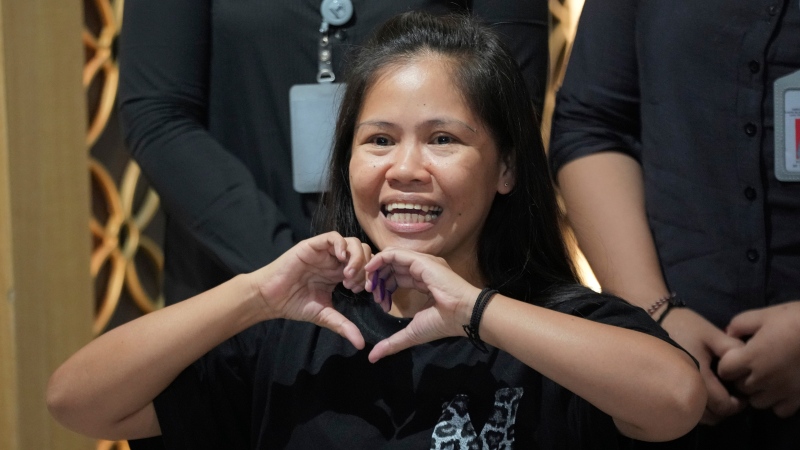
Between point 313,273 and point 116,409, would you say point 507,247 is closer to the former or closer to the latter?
point 313,273

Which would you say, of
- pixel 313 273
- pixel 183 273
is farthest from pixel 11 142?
pixel 313 273

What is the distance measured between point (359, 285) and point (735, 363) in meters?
0.53

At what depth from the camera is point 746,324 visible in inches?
57.1

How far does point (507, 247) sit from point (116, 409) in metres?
0.60

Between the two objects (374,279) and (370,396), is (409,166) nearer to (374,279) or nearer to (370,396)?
(374,279)

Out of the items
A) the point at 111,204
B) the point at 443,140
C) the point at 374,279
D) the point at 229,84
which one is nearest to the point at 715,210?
the point at 443,140

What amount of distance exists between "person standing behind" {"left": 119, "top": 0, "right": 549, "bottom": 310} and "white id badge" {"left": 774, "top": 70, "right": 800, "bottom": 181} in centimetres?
36

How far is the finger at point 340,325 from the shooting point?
135 centimetres

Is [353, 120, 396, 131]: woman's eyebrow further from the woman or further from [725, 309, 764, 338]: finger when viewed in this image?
[725, 309, 764, 338]: finger

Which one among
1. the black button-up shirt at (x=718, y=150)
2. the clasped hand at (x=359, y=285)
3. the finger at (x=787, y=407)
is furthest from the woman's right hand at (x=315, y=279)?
the finger at (x=787, y=407)

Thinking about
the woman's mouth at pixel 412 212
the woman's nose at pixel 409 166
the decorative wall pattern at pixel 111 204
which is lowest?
the decorative wall pattern at pixel 111 204

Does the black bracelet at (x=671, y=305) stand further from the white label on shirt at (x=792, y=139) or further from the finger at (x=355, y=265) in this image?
the finger at (x=355, y=265)

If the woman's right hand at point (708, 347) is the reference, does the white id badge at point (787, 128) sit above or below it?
above

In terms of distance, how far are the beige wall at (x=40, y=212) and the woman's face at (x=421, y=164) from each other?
2.30 ft
